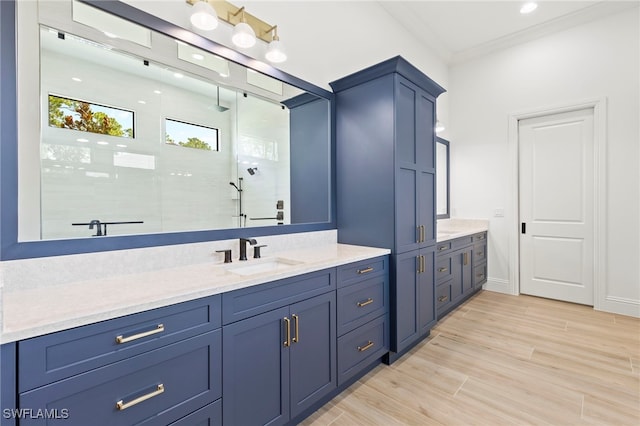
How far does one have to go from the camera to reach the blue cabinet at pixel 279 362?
1.34 m

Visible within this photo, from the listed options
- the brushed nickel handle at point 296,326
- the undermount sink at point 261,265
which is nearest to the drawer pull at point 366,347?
the brushed nickel handle at point 296,326

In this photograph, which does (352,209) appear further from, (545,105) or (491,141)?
(545,105)

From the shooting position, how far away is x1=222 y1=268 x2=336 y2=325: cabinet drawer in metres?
1.33

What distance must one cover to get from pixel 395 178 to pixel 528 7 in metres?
2.99

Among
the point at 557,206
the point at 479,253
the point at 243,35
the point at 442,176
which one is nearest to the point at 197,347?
the point at 243,35

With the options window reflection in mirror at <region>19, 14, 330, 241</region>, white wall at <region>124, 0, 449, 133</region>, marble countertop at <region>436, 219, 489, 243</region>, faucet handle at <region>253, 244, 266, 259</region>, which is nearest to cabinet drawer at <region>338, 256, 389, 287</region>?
faucet handle at <region>253, 244, 266, 259</region>

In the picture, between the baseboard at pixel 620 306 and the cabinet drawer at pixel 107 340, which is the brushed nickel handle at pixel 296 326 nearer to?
the cabinet drawer at pixel 107 340

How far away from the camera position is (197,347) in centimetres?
120

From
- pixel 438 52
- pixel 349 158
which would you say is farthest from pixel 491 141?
pixel 349 158

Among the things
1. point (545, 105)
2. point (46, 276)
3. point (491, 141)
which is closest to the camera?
point (46, 276)

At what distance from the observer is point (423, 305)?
2635 mm

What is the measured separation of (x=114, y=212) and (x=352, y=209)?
173 centimetres

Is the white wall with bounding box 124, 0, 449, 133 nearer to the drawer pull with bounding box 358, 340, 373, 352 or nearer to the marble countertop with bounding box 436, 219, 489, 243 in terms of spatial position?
the drawer pull with bounding box 358, 340, 373, 352

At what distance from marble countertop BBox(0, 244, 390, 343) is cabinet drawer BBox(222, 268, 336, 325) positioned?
0.04 metres
